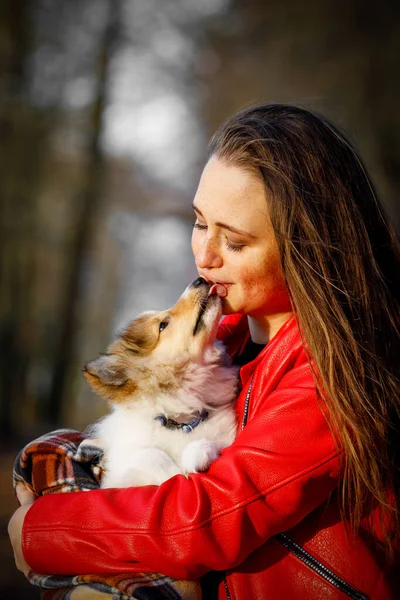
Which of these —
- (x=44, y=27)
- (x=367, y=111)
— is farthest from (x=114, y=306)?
(x=367, y=111)

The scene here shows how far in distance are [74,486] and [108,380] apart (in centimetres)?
52

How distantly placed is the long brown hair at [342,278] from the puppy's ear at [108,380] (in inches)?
34.8

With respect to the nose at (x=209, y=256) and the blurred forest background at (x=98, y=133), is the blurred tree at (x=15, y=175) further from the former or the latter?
the nose at (x=209, y=256)

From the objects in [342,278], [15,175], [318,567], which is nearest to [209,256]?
[342,278]

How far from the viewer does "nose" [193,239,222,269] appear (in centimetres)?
227

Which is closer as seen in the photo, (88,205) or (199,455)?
(199,455)

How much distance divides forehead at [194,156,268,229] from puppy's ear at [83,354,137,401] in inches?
32.4

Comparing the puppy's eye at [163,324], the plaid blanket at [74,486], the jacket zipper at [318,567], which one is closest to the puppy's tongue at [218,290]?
the puppy's eye at [163,324]

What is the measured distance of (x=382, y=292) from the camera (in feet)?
7.29

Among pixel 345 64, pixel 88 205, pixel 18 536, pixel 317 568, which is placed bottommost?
pixel 88 205

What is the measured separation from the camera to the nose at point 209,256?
2268mm

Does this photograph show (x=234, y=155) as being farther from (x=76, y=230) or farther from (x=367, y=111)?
(x=76, y=230)

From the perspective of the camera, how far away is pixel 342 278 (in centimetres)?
219

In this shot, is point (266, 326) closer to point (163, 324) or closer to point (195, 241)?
point (195, 241)
